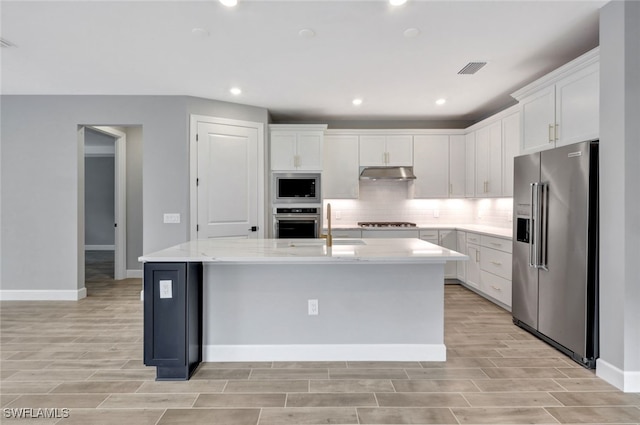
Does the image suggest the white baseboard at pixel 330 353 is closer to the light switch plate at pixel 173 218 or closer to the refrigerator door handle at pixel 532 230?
the refrigerator door handle at pixel 532 230

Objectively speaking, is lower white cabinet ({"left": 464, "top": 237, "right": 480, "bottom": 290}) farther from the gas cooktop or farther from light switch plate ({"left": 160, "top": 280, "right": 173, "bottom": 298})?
light switch plate ({"left": 160, "top": 280, "right": 173, "bottom": 298})

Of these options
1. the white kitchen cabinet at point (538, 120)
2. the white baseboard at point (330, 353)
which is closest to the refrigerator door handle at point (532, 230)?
the white kitchen cabinet at point (538, 120)

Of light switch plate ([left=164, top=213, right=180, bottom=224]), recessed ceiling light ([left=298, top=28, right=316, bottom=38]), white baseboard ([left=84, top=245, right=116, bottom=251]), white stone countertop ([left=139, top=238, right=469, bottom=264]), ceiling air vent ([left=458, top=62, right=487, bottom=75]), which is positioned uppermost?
ceiling air vent ([left=458, top=62, right=487, bottom=75])

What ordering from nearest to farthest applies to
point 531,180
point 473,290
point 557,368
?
point 557,368 < point 531,180 < point 473,290

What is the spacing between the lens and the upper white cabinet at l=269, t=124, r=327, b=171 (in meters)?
5.05

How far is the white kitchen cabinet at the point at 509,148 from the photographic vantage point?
13.3 feet

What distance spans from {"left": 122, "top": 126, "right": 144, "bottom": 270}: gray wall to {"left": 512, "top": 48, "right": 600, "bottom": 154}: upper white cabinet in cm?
559

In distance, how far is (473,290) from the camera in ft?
15.8

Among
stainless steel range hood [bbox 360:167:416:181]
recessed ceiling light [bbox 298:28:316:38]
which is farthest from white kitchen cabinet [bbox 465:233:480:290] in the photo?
recessed ceiling light [bbox 298:28:316:38]

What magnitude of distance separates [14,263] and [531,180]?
600 centimetres

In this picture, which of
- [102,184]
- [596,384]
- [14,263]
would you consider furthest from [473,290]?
[102,184]

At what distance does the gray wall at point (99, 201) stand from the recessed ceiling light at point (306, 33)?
346 inches

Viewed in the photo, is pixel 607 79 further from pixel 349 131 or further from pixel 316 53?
pixel 349 131

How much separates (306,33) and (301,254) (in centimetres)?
177
